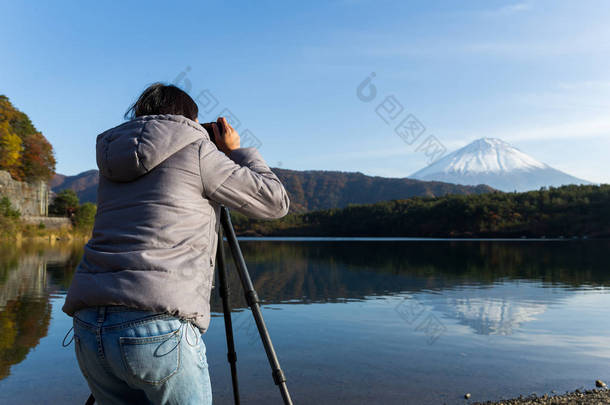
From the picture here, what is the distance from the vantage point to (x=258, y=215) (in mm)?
1844

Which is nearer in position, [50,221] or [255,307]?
[255,307]

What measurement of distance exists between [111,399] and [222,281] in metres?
0.92

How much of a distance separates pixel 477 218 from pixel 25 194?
244ft

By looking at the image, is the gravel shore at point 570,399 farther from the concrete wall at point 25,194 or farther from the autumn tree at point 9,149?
the autumn tree at point 9,149

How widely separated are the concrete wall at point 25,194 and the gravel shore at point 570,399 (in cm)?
4746

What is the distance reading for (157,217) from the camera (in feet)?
5.07

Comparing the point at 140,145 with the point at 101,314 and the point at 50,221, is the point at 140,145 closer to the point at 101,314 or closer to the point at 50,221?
the point at 101,314

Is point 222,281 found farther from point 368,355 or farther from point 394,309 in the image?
point 394,309

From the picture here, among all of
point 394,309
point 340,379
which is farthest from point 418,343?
point 394,309

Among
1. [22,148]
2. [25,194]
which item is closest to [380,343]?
[25,194]

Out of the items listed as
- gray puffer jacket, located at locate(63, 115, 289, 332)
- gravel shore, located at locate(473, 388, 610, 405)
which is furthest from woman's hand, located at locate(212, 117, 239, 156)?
gravel shore, located at locate(473, 388, 610, 405)

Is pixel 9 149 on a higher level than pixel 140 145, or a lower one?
higher

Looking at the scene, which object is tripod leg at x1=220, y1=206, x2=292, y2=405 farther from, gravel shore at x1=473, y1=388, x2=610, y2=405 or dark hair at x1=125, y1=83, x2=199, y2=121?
gravel shore at x1=473, y1=388, x2=610, y2=405

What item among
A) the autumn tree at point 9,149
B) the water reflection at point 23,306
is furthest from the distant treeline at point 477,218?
the water reflection at point 23,306
